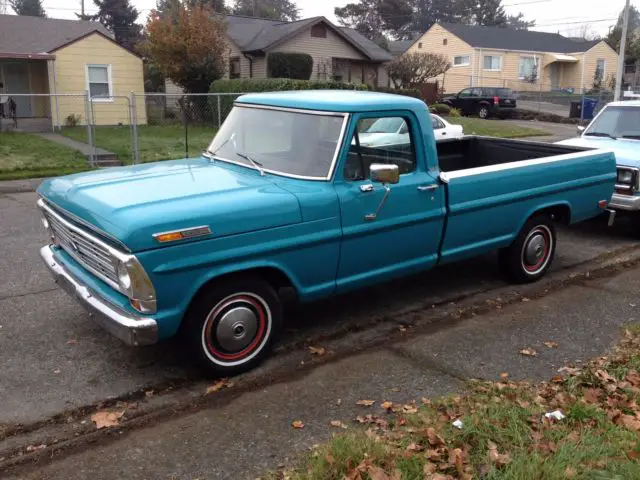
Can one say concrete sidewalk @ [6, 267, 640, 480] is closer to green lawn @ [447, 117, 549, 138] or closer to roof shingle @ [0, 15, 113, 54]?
green lawn @ [447, 117, 549, 138]

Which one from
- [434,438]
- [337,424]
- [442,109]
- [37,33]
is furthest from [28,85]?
[434,438]

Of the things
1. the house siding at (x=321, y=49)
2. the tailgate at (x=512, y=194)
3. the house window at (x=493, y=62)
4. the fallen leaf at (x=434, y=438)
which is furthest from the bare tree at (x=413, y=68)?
the fallen leaf at (x=434, y=438)

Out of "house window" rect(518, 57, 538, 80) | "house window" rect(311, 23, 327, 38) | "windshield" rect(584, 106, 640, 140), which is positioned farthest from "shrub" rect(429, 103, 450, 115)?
"windshield" rect(584, 106, 640, 140)

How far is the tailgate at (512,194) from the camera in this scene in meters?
5.63

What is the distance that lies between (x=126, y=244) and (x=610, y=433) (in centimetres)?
303

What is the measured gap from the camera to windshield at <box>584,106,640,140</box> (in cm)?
919

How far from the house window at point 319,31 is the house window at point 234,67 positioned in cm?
395

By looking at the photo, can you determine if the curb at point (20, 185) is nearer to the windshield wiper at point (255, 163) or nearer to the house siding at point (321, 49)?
the windshield wiper at point (255, 163)

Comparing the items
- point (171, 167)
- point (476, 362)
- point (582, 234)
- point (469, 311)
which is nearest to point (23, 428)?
point (171, 167)

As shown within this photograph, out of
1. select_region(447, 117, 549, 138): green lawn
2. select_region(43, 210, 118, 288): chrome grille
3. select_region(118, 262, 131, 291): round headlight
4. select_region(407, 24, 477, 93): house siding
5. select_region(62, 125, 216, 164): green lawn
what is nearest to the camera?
select_region(118, 262, 131, 291): round headlight

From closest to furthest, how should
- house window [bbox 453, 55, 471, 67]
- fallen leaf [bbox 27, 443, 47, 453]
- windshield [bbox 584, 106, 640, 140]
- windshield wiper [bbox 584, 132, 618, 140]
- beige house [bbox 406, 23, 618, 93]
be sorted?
fallen leaf [bbox 27, 443, 47, 453], windshield [bbox 584, 106, 640, 140], windshield wiper [bbox 584, 132, 618, 140], beige house [bbox 406, 23, 618, 93], house window [bbox 453, 55, 471, 67]

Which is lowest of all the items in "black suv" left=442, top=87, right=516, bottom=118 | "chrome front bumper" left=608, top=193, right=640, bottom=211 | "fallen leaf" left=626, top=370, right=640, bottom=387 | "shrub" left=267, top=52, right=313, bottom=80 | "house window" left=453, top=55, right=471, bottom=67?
"fallen leaf" left=626, top=370, right=640, bottom=387

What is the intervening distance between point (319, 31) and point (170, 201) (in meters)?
28.6

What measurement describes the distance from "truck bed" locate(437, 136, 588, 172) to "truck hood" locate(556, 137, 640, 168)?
0.71m
